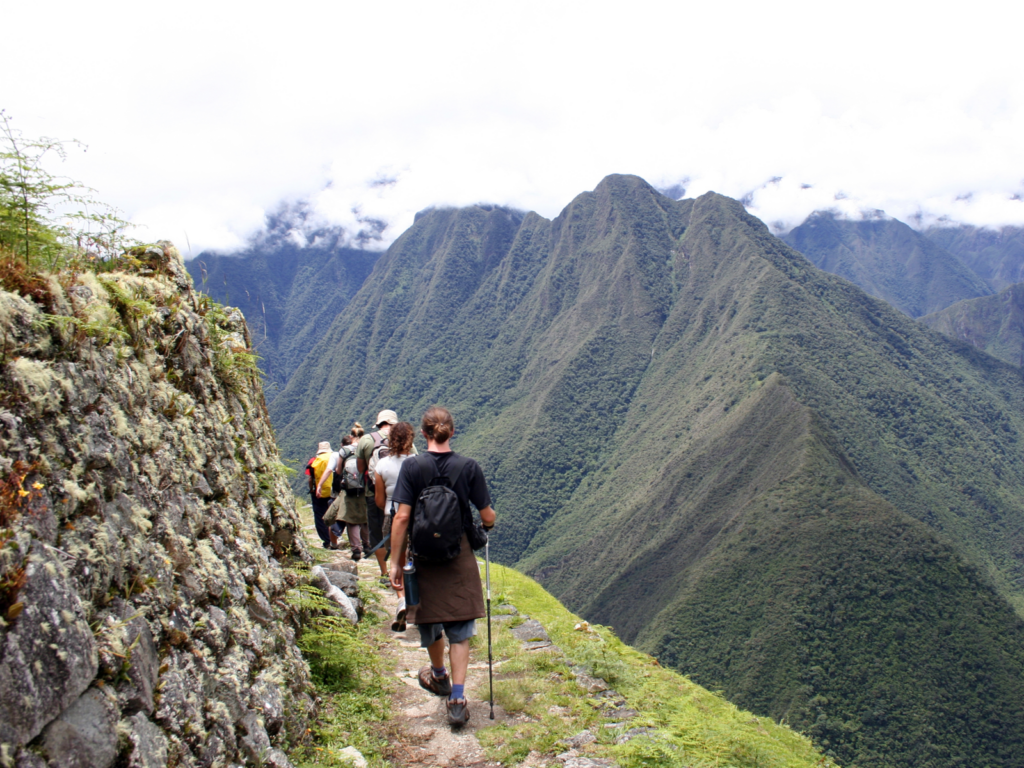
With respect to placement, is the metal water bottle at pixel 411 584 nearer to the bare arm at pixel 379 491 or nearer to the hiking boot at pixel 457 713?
the hiking boot at pixel 457 713

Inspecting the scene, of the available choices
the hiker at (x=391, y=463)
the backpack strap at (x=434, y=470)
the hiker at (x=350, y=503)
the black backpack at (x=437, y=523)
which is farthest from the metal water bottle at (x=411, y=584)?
the hiker at (x=350, y=503)

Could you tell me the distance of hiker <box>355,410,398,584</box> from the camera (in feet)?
28.8

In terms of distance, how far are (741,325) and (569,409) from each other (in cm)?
4697

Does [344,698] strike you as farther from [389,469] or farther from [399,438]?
[399,438]

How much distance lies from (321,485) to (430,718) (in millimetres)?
6335

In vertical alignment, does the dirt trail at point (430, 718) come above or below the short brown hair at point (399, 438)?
below

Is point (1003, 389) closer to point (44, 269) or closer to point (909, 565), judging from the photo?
point (909, 565)

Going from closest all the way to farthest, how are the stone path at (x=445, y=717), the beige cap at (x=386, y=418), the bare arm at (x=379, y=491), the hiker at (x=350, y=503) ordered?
1. the stone path at (x=445, y=717)
2. the bare arm at (x=379, y=491)
3. the beige cap at (x=386, y=418)
4. the hiker at (x=350, y=503)

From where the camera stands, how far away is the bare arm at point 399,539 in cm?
520

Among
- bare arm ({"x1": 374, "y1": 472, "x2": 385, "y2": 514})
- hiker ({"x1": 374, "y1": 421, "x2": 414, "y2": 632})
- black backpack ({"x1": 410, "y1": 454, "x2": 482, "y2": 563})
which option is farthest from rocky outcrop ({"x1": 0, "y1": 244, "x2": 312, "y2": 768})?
bare arm ({"x1": 374, "y1": 472, "x2": 385, "y2": 514})

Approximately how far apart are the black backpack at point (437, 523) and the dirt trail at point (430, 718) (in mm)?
1528

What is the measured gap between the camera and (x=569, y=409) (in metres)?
163

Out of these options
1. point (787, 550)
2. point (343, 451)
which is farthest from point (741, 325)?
point (343, 451)

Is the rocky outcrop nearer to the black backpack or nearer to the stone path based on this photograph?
the stone path
